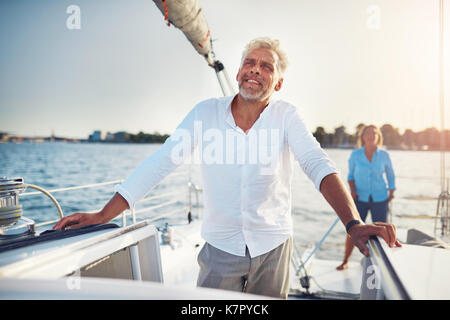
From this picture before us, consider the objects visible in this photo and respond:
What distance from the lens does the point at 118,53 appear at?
14.8 m

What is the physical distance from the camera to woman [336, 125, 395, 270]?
2.71m

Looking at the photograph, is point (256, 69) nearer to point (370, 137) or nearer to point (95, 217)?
point (95, 217)

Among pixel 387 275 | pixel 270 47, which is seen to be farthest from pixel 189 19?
pixel 387 275

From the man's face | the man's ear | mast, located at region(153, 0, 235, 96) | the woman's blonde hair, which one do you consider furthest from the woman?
the man's face

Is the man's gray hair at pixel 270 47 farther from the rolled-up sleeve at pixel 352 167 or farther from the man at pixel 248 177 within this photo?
the rolled-up sleeve at pixel 352 167

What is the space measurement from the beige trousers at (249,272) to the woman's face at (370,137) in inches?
83.5

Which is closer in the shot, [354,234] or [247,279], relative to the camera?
[354,234]

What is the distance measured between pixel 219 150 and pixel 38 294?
26.8 inches

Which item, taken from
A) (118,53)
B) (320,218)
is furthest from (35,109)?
(320,218)

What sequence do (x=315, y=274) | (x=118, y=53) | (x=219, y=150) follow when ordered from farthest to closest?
(x=118, y=53)
(x=315, y=274)
(x=219, y=150)

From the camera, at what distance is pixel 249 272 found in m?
1.00

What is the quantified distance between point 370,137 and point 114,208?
2.52m

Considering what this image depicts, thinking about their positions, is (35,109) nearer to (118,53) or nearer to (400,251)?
(118,53)

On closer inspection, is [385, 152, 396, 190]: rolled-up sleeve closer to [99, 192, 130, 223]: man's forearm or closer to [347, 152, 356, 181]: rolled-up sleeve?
[347, 152, 356, 181]: rolled-up sleeve
